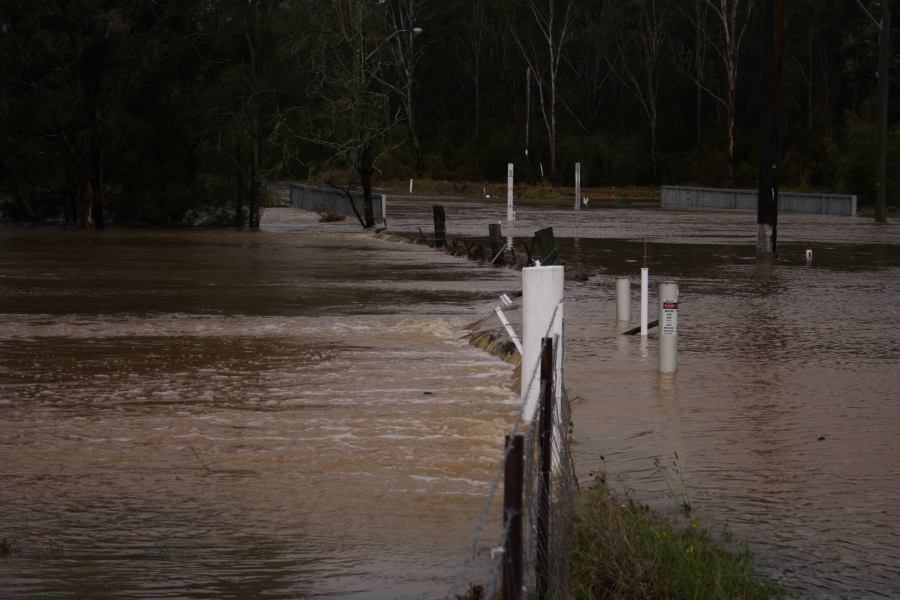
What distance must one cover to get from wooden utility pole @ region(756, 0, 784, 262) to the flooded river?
14.3 ft

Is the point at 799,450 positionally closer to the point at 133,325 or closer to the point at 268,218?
the point at 133,325

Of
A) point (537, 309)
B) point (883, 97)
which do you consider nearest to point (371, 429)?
point (537, 309)

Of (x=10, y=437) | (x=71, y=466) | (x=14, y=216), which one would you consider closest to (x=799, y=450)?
(x=71, y=466)

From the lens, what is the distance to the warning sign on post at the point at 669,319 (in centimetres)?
1383

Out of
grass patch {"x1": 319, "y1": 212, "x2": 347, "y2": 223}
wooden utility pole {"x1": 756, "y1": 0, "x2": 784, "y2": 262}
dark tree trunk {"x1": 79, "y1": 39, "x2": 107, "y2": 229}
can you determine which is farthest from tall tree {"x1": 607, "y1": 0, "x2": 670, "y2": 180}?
wooden utility pole {"x1": 756, "y1": 0, "x2": 784, "y2": 262}

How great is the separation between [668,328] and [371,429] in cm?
343

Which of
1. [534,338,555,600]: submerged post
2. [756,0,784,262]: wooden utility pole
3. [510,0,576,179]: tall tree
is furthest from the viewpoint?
[510,0,576,179]: tall tree

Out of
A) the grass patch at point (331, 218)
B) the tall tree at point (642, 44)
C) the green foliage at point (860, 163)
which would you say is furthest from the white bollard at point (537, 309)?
the tall tree at point (642, 44)

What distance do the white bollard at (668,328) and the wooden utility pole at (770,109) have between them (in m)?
15.6

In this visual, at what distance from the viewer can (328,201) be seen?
59781 millimetres

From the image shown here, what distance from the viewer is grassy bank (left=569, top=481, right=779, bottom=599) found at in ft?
22.4

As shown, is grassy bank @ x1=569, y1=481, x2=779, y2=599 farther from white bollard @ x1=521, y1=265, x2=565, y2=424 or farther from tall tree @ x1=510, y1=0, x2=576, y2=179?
tall tree @ x1=510, y1=0, x2=576, y2=179

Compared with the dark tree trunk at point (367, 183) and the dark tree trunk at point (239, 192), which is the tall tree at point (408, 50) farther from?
the dark tree trunk at point (367, 183)

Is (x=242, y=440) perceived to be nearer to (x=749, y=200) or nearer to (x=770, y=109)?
(x=770, y=109)
